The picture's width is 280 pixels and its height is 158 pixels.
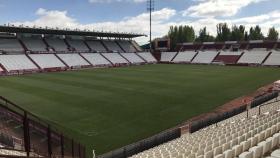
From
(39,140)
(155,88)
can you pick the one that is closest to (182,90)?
(155,88)

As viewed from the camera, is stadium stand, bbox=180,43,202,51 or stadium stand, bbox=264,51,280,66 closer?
stadium stand, bbox=264,51,280,66

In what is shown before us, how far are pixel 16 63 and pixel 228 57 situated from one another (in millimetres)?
54493

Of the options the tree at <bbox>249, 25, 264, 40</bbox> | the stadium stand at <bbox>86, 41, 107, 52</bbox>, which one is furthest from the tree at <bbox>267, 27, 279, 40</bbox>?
the stadium stand at <bbox>86, 41, 107, 52</bbox>

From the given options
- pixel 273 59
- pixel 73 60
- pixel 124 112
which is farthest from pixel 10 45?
pixel 273 59

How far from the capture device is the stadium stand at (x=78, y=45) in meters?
88.3

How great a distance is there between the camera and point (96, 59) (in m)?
82.9

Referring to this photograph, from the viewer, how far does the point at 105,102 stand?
3092 centimetres

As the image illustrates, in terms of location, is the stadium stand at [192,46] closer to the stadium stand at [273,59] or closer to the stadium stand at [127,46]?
the stadium stand at [127,46]

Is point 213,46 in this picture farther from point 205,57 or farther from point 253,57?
point 253,57

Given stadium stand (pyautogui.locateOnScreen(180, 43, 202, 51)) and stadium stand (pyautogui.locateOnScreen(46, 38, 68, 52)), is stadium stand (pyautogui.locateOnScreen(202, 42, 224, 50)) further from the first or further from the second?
stadium stand (pyautogui.locateOnScreen(46, 38, 68, 52))

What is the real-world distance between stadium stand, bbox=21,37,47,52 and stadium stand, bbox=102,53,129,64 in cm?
1679

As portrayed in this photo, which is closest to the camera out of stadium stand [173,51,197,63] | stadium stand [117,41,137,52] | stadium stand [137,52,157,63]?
stadium stand [173,51,197,63]

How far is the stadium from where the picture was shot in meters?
11.7

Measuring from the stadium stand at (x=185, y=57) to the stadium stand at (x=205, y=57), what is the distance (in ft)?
5.53
